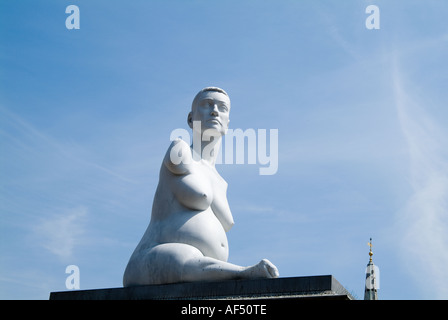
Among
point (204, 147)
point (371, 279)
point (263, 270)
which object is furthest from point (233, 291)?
point (371, 279)

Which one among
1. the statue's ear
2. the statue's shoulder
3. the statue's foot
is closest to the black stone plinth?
the statue's foot

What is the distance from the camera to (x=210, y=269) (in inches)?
446

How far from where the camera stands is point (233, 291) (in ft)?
35.7

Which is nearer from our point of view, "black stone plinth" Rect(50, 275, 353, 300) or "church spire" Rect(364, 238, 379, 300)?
"black stone plinth" Rect(50, 275, 353, 300)

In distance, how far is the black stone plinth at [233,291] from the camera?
33.9 ft

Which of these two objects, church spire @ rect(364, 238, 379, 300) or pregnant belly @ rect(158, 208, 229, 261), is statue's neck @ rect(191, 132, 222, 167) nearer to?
pregnant belly @ rect(158, 208, 229, 261)

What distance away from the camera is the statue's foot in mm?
10812

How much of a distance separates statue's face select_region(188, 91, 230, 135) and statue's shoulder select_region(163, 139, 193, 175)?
39.1 inches

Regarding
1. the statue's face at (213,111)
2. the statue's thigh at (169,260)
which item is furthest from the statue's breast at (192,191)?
the statue's face at (213,111)

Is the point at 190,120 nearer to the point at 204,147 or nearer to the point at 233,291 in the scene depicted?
the point at 204,147

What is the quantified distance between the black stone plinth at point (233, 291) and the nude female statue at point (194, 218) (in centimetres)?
20

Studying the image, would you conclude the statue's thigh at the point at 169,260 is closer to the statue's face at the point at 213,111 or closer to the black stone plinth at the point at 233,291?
the black stone plinth at the point at 233,291

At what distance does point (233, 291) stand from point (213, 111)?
3.77m
